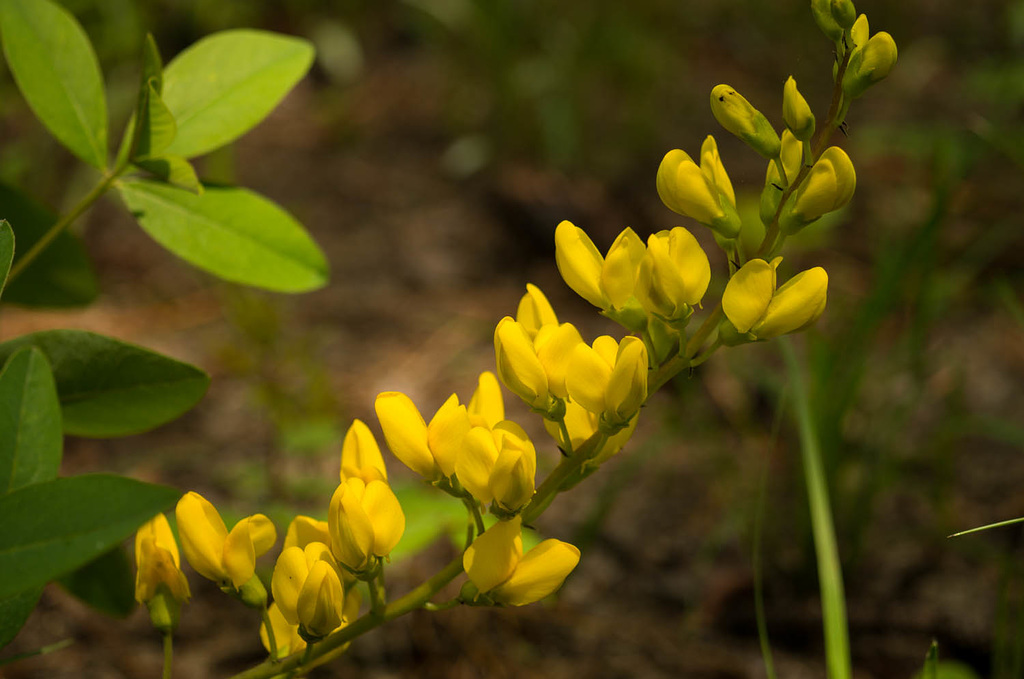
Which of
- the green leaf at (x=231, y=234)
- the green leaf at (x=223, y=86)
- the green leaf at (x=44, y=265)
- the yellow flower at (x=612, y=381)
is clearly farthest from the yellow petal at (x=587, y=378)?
the green leaf at (x=44, y=265)

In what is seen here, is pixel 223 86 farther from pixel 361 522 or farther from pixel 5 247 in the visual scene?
pixel 361 522

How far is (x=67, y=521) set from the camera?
44cm

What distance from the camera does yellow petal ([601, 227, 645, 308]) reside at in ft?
1.83

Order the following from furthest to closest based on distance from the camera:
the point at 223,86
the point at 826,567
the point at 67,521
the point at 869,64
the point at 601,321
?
1. the point at 601,321
2. the point at 826,567
3. the point at 223,86
4. the point at 869,64
5. the point at 67,521

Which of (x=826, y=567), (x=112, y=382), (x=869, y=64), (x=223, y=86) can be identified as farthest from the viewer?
(x=826, y=567)

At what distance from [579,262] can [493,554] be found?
8.2 inches

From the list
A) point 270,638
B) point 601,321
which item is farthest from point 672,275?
point 601,321

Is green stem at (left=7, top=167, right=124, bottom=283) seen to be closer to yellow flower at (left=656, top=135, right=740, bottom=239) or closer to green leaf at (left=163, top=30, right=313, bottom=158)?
green leaf at (left=163, top=30, right=313, bottom=158)

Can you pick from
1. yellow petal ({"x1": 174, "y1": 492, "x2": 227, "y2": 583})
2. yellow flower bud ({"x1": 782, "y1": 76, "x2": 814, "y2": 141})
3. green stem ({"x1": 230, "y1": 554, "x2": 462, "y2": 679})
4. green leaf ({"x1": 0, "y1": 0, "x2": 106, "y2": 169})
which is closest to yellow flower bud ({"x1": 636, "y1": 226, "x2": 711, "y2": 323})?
yellow flower bud ({"x1": 782, "y1": 76, "x2": 814, "y2": 141})

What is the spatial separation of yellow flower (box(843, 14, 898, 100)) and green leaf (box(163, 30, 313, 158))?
499 millimetres

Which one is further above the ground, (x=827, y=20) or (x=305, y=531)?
(x=827, y=20)

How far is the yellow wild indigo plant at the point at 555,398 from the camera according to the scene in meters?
0.53

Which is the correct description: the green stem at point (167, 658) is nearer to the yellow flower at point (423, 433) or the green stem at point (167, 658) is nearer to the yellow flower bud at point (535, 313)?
the yellow flower at point (423, 433)

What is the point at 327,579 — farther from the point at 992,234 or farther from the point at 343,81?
the point at 343,81
